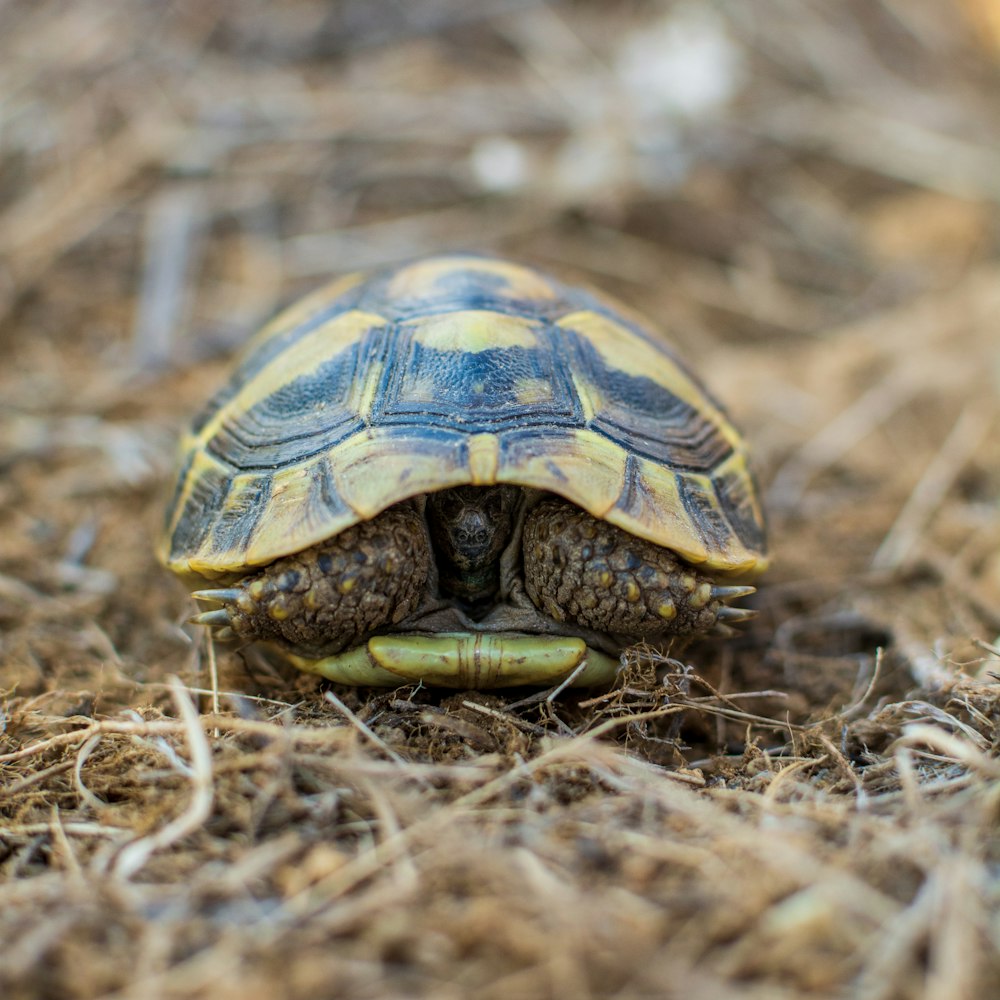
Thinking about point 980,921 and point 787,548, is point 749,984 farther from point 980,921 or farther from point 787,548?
point 787,548

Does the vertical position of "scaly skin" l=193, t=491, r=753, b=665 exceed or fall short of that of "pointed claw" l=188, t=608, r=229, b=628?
it exceeds it

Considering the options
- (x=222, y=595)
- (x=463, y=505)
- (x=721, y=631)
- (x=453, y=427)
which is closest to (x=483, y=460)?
(x=453, y=427)

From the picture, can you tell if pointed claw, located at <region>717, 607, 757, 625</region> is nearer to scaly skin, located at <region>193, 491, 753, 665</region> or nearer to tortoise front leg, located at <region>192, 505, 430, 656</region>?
scaly skin, located at <region>193, 491, 753, 665</region>

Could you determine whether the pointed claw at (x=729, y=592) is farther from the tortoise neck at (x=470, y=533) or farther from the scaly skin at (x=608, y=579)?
the tortoise neck at (x=470, y=533)

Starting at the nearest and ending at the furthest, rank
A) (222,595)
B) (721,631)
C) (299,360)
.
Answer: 1. (222,595)
2. (721,631)
3. (299,360)

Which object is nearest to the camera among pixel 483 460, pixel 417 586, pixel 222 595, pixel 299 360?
pixel 483 460

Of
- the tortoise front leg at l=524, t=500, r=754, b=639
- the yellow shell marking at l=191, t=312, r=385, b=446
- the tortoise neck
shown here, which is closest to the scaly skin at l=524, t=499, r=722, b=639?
the tortoise front leg at l=524, t=500, r=754, b=639

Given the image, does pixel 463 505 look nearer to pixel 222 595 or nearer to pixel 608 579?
pixel 608 579
